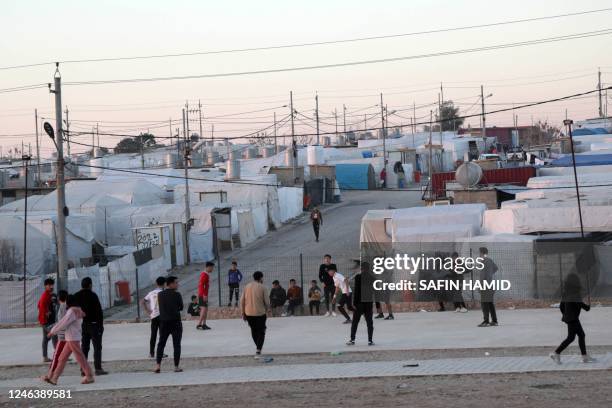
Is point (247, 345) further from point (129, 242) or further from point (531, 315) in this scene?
point (129, 242)

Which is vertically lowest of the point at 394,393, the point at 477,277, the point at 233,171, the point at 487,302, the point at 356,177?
the point at 394,393

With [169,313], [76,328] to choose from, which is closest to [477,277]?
[169,313]

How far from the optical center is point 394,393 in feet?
37.2

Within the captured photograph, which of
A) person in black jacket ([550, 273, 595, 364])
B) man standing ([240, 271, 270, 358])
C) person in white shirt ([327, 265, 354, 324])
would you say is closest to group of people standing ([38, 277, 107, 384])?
man standing ([240, 271, 270, 358])

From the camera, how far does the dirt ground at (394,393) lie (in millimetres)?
10586

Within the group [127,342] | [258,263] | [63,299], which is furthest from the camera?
[258,263]

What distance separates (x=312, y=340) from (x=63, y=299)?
187 inches

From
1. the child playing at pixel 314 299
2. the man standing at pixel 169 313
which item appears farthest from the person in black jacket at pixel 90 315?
the child playing at pixel 314 299

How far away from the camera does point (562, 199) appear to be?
28.6 m

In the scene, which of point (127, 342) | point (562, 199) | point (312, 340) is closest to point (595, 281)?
point (562, 199)

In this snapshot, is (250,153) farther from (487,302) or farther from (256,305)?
(256,305)

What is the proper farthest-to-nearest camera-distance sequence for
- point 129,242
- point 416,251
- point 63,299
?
point 129,242
point 416,251
point 63,299

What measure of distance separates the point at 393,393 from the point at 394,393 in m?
0.01

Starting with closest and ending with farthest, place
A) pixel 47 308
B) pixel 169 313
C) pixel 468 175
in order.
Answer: pixel 169 313, pixel 47 308, pixel 468 175
